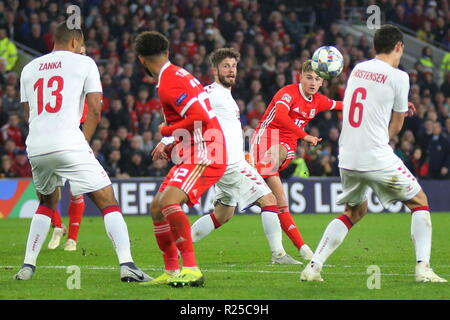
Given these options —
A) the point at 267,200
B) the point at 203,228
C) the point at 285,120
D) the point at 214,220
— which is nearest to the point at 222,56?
the point at 285,120

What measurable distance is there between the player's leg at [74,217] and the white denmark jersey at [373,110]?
462cm

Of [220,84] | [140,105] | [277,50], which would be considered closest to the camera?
[220,84]

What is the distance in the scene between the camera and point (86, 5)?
80.3ft

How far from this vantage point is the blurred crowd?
67.1 feet

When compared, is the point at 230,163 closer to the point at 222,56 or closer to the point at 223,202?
the point at 223,202

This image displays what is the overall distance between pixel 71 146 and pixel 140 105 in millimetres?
13146

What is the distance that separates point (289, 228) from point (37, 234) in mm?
3511

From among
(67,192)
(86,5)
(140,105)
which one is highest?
(86,5)

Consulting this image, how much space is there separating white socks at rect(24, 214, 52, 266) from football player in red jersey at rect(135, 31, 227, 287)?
3.85 ft

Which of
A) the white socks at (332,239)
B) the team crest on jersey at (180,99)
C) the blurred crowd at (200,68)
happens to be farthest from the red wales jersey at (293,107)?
the blurred crowd at (200,68)

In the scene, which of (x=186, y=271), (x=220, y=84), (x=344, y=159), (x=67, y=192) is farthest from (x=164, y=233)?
(x=67, y=192)

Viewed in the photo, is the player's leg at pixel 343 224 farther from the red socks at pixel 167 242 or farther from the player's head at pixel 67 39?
the player's head at pixel 67 39

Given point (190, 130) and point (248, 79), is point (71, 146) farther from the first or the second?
point (248, 79)

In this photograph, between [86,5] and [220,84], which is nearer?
[220,84]
